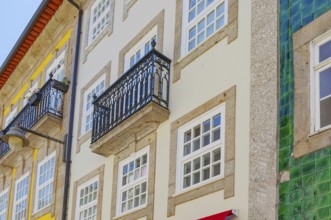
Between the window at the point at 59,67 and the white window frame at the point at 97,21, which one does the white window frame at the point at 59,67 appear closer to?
the window at the point at 59,67

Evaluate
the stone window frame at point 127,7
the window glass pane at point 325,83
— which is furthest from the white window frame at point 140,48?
the window glass pane at point 325,83

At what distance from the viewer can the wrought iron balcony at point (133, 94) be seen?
10.6 meters

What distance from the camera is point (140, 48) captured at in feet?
40.5

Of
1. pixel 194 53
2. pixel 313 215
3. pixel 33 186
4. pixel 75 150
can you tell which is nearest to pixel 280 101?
pixel 313 215

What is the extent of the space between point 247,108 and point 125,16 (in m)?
5.25

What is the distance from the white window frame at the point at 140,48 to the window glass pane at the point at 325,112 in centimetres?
489

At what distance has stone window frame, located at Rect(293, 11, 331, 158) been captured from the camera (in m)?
7.32

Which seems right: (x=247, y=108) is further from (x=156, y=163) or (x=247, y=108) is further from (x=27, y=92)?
(x=27, y=92)

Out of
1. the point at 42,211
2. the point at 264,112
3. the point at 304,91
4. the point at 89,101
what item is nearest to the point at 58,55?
the point at 89,101

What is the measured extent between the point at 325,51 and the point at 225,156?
6.57 feet

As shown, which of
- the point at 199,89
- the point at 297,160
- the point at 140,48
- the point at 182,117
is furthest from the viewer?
the point at 140,48

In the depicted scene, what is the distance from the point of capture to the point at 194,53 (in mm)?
10094

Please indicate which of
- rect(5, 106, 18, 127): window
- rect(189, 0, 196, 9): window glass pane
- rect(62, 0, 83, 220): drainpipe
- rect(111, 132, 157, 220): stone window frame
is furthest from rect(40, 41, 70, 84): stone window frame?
rect(189, 0, 196, 9): window glass pane

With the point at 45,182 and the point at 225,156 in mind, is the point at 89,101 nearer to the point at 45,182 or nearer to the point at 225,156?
the point at 45,182
